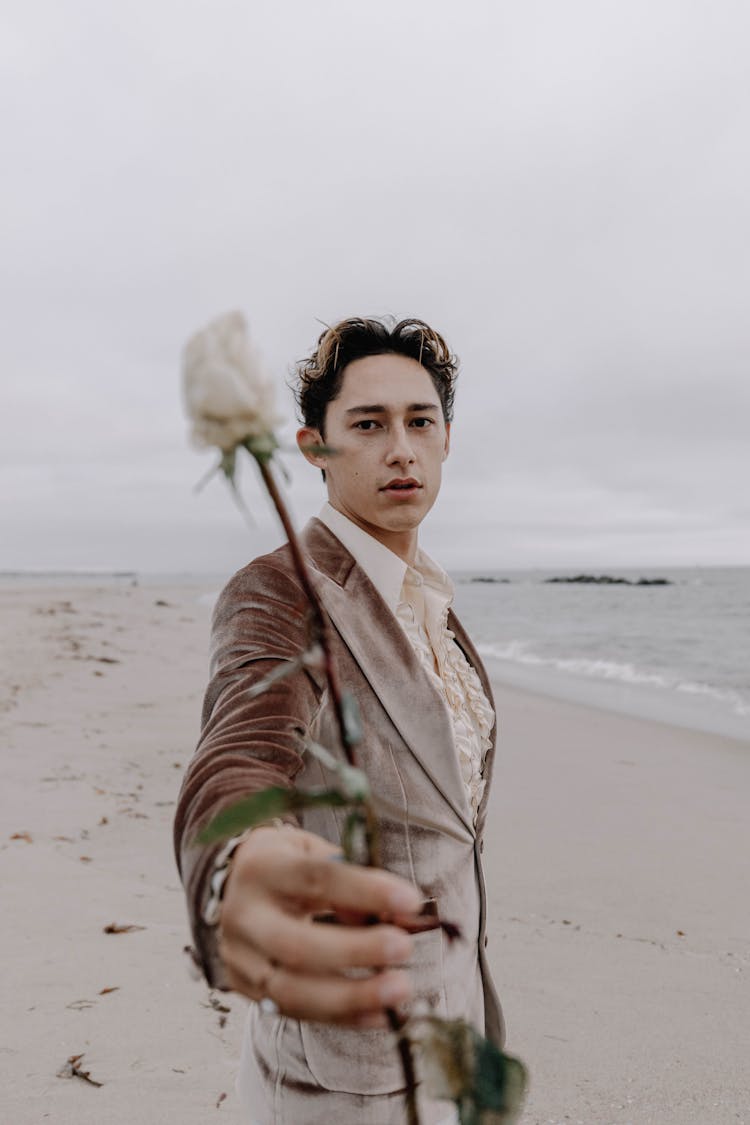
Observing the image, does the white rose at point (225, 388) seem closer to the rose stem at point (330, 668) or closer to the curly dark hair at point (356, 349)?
the rose stem at point (330, 668)

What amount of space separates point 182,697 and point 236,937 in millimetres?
9762

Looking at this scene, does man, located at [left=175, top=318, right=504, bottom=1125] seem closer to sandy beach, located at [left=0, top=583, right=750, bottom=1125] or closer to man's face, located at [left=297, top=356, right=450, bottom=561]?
man's face, located at [left=297, top=356, right=450, bottom=561]

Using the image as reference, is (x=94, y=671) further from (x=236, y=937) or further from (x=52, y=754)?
(x=236, y=937)

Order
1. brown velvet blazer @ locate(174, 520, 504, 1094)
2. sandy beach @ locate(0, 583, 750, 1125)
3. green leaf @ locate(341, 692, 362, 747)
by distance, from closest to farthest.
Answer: green leaf @ locate(341, 692, 362, 747) < brown velvet blazer @ locate(174, 520, 504, 1094) < sandy beach @ locate(0, 583, 750, 1125)

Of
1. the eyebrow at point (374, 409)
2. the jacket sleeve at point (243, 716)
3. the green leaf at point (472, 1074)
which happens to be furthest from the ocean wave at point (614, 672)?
the green leaf at point (472, 1074)

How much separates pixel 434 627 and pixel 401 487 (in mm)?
Answer: 402

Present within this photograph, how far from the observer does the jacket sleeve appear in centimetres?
81

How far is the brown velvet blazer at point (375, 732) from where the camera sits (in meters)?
1.34

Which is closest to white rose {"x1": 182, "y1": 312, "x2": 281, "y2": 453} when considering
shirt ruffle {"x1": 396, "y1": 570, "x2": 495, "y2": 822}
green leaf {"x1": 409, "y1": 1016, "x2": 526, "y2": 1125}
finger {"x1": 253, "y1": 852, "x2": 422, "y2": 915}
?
finger {"x1": 253, "y1": 852, "x2": 422, "y2": 915}

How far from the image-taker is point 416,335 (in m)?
1.93

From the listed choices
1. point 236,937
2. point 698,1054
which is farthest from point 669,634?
point 236,937

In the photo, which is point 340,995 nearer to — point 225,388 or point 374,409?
point 225,388

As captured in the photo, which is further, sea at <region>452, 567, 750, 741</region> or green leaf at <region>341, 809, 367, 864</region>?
sea at <region>452, 567, 750, 741</region>

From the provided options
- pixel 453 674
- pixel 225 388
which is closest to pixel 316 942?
pixel 225 388
